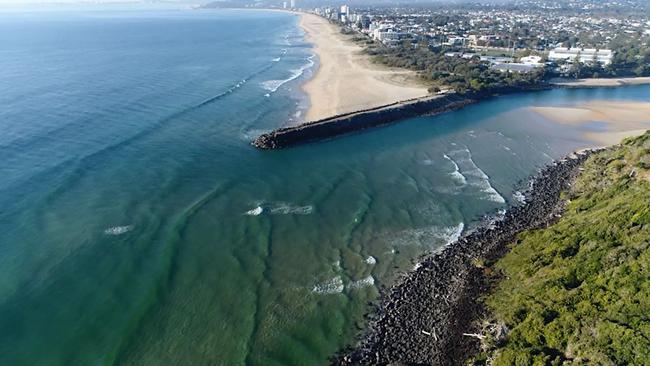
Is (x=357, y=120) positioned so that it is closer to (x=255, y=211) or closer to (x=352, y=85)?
(x=352, y=85)

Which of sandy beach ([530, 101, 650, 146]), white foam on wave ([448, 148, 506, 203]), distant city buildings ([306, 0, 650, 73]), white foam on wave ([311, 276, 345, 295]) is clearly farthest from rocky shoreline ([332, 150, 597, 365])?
distant city buildings ([306, 0, 650, 73])

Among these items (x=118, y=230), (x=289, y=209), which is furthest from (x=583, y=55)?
(x=118, y=230)

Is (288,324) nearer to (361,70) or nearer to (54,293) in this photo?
(54,293)

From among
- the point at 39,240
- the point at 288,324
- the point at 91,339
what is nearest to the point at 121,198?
the point at 39,240

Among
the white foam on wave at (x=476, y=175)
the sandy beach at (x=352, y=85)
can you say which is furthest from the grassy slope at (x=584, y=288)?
the sandy beach at (x=352, y=85)

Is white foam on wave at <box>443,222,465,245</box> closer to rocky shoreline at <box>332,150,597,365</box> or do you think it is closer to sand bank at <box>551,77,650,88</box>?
rocky shoreline at <box>332,150,597,365</box>

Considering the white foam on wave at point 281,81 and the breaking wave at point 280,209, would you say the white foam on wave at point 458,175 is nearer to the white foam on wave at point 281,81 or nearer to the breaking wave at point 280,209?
the breaking wave at point 280,209
